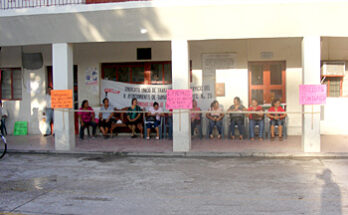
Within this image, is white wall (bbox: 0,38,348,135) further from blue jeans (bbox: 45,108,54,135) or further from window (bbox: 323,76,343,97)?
blue jeans (bbox: 45,108,54,135)

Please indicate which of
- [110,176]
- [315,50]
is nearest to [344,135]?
[315,50]

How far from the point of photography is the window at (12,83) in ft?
48.2

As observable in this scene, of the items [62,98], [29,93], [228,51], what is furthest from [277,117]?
[29,93]

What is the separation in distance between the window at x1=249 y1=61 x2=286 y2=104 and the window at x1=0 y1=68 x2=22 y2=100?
28.8 ft

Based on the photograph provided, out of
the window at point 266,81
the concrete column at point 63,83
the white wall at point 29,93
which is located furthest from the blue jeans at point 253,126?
the white wall at point 29,93

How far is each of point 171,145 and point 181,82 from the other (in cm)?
212

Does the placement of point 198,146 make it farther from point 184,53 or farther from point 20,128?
point 20,128

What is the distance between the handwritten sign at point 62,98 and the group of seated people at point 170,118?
94 cm

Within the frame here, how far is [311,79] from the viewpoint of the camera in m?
10.1

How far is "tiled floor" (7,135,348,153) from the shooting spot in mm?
10711

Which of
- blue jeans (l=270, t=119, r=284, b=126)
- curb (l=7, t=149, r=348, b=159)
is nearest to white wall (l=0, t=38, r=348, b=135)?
blue jeans (l=270, t=119, r=284, b=126)

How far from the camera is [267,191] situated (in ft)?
21.9

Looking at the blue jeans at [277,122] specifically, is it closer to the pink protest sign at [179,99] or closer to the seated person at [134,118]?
the pink protest sign at [179,99]

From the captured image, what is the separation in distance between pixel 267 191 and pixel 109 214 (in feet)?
9.27
